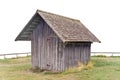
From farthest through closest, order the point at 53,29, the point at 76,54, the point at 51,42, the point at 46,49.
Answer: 1. the point at 76,54
2. the point at 46,49
3. the point at 51,42
4. the point at 53,29

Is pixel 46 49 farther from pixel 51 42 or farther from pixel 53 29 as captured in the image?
pixel 53 29

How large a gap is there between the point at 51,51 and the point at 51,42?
3.20ft

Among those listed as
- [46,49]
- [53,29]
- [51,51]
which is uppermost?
[53,29]

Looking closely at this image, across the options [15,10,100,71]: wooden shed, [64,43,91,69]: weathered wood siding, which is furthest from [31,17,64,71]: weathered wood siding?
[64,43,91,69]: weathered wood siding

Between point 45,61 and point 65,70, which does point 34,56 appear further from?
point 65,70

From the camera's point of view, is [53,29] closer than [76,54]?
Yes

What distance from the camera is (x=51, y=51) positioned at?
26.6 metres

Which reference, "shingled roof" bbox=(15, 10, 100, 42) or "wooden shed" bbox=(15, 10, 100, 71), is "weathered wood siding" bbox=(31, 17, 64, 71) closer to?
"wooden shed" bbox=(15, 10, 100, 71)

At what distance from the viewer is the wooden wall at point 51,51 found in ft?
84.6

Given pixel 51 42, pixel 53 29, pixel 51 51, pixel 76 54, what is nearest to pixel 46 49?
pixel 51 51

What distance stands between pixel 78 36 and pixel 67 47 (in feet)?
9.18

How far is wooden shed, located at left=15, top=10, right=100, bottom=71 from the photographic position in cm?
2564

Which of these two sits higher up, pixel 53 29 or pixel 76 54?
pixel 53 29

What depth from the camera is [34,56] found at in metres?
28.6
